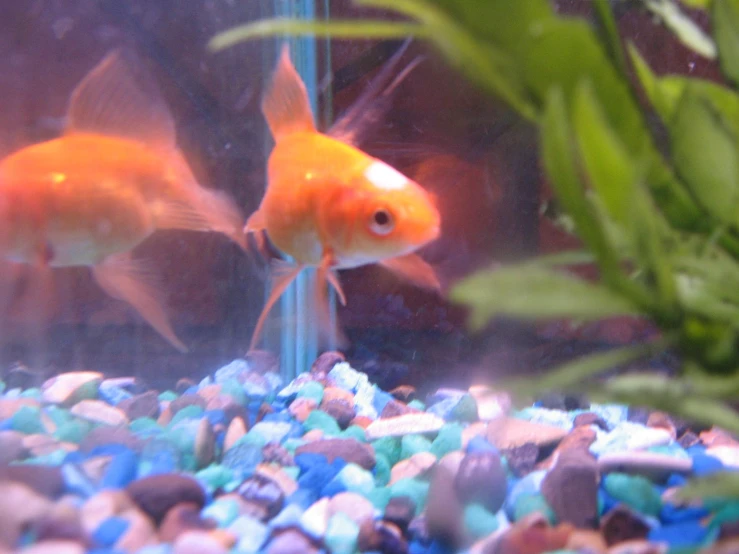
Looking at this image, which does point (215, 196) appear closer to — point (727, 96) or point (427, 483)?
point (427, 483)

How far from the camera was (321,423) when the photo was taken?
7.06ft

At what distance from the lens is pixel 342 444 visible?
1.79 metres

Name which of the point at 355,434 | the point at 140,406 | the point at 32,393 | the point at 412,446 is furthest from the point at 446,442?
the point at 32,393

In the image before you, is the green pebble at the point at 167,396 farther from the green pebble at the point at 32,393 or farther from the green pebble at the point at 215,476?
the green pebble at the point at 215,476

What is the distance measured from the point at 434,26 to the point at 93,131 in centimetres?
137

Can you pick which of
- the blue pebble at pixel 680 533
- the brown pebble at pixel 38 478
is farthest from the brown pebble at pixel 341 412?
the blue pebble at pixel 680 533

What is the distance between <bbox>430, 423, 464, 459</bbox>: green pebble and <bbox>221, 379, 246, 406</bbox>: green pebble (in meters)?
0.81

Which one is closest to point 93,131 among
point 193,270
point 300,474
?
point 193,270

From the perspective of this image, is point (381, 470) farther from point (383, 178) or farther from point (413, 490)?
point (383, 178)

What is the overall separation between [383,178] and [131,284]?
98 cm

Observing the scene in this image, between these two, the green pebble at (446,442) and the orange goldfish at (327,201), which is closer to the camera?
the orange goldfish at (327,201)

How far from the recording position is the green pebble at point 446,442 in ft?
5.98

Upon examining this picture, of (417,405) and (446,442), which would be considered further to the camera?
(417,405)

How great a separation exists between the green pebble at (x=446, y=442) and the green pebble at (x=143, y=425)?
0.91 meters
